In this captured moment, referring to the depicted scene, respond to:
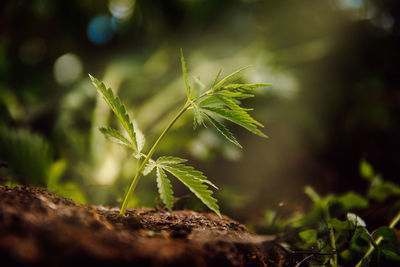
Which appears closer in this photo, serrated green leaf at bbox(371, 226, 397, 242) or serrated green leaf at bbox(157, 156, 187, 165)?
serrated green leaf at bbox(157, 156, 187, 165)

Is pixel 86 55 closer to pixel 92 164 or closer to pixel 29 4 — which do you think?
pixel 29 4

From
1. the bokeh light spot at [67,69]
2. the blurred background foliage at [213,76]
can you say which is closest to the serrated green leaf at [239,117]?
the blurred background foliage at [213,76]

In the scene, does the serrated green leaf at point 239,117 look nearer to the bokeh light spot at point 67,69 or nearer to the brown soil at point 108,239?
the brown soil at point 108,239

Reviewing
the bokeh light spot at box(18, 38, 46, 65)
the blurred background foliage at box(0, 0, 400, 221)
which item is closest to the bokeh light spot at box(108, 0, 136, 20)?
the blurred background foliage at box(0, 0, 400, 221)

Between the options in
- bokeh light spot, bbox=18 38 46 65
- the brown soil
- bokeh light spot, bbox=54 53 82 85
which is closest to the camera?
the brown soil

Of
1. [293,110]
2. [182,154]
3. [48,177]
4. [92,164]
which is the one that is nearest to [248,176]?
[182,154]

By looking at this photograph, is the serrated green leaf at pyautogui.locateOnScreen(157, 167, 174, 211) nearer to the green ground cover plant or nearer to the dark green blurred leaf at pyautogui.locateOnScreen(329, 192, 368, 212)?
the green ground cover plant

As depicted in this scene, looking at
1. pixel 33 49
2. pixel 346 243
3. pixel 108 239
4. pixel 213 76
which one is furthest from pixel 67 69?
pixel 346 243
